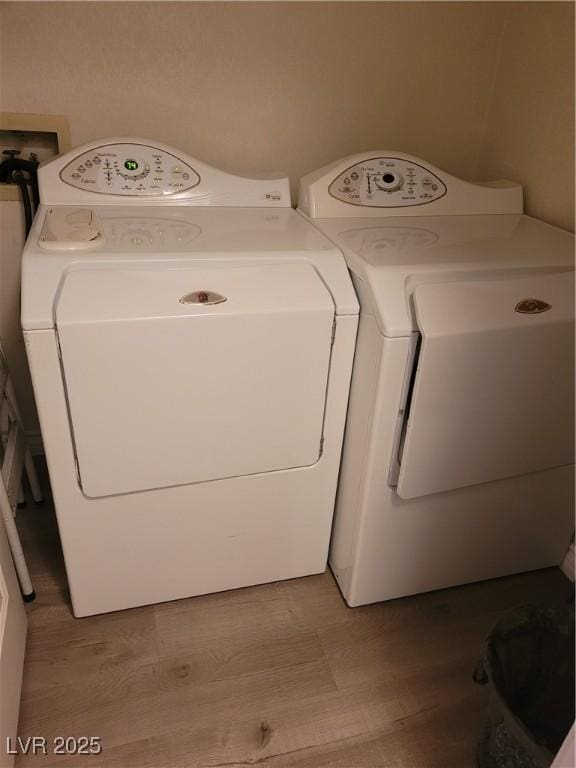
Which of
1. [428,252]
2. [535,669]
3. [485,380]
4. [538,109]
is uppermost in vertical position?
[538,109]

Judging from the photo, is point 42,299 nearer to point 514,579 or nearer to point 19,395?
point 19,395

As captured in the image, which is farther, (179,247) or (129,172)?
(129,172)

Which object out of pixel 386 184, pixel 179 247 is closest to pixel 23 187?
pixel 179 247

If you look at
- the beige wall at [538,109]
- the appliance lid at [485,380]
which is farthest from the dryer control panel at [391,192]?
the appliance lid at [485,380]

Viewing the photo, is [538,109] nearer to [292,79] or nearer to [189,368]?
[292,79]

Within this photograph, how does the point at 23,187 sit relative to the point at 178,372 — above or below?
above

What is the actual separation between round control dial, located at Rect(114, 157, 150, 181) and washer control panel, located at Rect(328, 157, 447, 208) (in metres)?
0.51

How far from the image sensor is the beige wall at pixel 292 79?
1512 millimetres

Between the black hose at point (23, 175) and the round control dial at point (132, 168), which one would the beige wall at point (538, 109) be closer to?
the round control dial at point (132, 168)

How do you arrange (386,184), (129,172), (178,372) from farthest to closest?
(386,184) → (129,172) → (178,372)

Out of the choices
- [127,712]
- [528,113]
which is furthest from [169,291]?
[528,113]

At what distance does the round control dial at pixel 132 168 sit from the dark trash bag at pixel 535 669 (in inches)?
55.0

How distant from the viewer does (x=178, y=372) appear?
3.88 feet

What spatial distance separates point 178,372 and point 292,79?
3.45 ft
